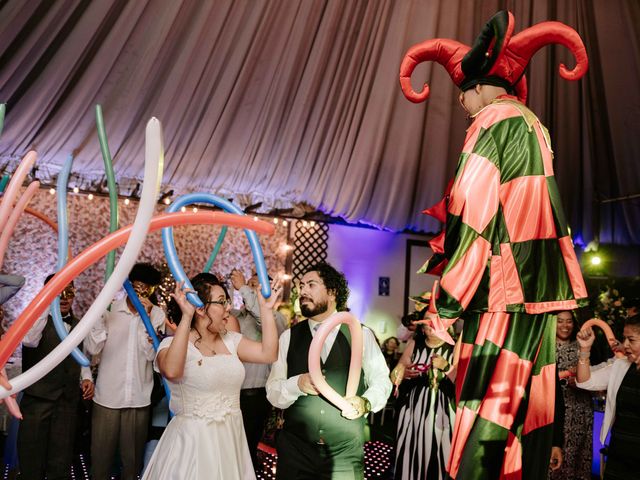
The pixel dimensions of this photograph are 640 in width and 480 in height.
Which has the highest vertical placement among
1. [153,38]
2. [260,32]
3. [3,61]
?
[260,32]

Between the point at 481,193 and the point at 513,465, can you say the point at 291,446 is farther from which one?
the point at 481,193

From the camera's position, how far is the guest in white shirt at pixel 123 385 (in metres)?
3.83

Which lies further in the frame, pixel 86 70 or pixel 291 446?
pixel 86 70

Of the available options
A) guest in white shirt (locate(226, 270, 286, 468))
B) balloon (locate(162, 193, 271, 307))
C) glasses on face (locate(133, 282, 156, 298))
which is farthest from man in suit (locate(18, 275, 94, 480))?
balloon (locate(162, 193, 271, 307))

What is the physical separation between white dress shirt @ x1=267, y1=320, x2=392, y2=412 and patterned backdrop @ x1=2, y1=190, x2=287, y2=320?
4.21 metres

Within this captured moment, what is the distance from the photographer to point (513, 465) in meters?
1.82

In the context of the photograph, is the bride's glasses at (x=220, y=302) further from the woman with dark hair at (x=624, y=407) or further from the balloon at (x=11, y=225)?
the woman with dark hair at (x=624, y=407)

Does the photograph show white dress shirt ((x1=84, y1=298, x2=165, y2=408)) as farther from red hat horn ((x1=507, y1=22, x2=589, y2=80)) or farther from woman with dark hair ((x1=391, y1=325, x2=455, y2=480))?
red hat horn ((x1=507, y1=22, x2=589, y2=80))

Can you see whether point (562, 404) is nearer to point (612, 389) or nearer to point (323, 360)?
point (612, 389)

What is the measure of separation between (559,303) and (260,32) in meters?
4.68

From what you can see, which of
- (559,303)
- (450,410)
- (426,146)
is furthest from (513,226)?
(426,146)

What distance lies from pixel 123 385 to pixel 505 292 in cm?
284

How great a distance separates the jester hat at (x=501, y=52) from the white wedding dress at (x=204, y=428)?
1605 mm

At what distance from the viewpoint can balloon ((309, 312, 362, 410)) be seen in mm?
2426
